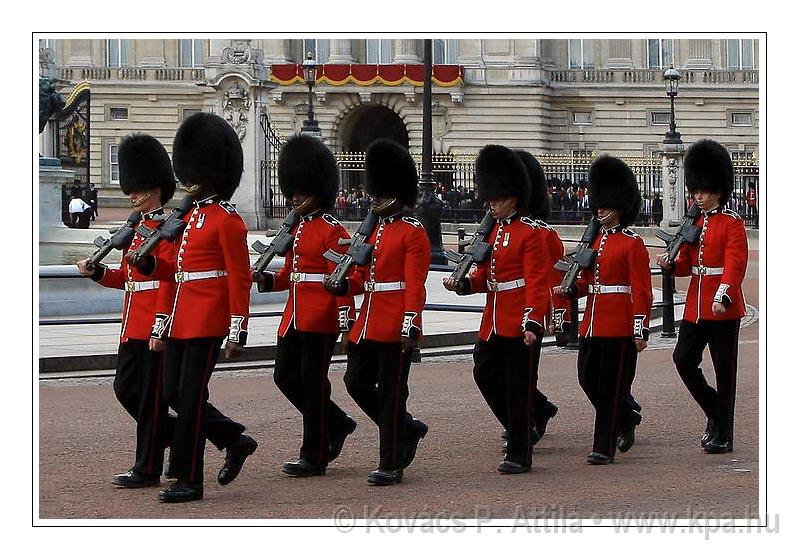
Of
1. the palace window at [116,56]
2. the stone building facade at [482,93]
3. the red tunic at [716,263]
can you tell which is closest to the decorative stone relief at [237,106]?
the stone building facade at [482,93]

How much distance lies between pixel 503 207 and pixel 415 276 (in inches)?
25.3

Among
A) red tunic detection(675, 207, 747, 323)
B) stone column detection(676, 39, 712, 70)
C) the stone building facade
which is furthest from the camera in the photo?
stone column detection(676, 39, 712, 70)

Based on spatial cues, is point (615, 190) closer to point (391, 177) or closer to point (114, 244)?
point (391, 177)

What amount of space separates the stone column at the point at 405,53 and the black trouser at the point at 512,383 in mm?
31339

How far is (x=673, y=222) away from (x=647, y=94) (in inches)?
464

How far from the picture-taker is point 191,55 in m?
38.2

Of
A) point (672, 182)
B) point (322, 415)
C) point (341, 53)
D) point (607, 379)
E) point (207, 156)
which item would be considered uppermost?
point (341, 53)

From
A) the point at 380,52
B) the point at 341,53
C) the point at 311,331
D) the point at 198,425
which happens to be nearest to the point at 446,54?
the point at 380,52

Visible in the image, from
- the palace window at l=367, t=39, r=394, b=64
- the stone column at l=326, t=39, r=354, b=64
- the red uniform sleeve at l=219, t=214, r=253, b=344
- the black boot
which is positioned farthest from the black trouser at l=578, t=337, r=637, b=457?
the palace window at l=367, t=39, r=394, b=64

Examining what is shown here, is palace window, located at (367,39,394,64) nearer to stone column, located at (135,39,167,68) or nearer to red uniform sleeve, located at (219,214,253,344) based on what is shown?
stone column, located at (135,39,167,68)

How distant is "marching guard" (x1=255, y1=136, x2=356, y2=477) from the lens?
633cm

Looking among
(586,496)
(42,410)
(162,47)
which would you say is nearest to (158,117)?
(162,47)

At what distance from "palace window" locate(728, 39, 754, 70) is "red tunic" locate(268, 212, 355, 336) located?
31372mm
